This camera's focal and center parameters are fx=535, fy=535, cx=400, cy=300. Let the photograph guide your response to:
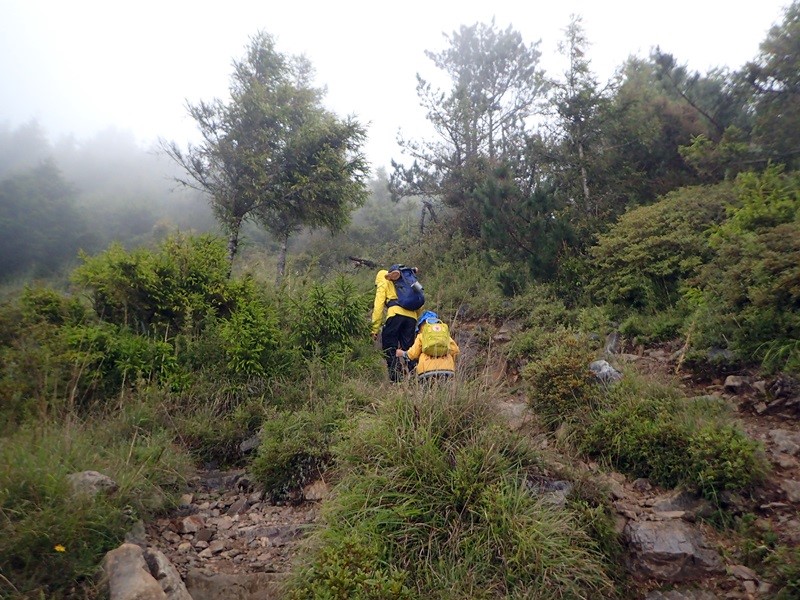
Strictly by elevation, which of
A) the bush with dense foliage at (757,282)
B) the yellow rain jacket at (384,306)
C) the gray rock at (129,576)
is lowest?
the gray rock at (129,576)

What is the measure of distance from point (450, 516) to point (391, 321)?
3.53 meters

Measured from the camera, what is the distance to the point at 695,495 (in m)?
4.12

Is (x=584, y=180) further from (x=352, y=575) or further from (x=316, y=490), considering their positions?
(x=352, y=575)

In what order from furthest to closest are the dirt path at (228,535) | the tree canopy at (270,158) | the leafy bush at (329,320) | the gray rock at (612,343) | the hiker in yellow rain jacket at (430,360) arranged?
the tree canopy at (270,158), the gray rock at (612,343), the leafy bush at (329,320), the hiker in yellow rain jacket at (430,360), the dirt path at (228,535)

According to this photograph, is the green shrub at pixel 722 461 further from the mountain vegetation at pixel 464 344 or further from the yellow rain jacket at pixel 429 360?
the yellow rain jacket at pixel 429 360

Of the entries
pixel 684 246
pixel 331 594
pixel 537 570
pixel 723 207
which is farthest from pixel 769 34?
pixel 331 594

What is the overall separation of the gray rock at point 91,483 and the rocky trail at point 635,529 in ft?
1.46

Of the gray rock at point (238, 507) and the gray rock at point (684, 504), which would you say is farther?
the gray rock at point (238, 507)

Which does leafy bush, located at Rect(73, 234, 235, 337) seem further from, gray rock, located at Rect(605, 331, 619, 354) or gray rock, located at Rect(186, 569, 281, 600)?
gray rock, located at Rect(605, 331, 619, 354)

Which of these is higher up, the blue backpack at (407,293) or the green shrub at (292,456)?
the blue backpack at (407,293)

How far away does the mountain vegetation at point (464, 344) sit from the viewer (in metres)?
3.47

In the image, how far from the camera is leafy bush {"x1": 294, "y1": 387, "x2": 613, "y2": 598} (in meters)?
3.28

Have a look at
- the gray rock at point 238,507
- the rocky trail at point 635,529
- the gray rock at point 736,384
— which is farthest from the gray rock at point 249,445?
the gray rock at point 736,384

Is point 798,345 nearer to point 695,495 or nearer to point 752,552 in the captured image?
point 695,495
